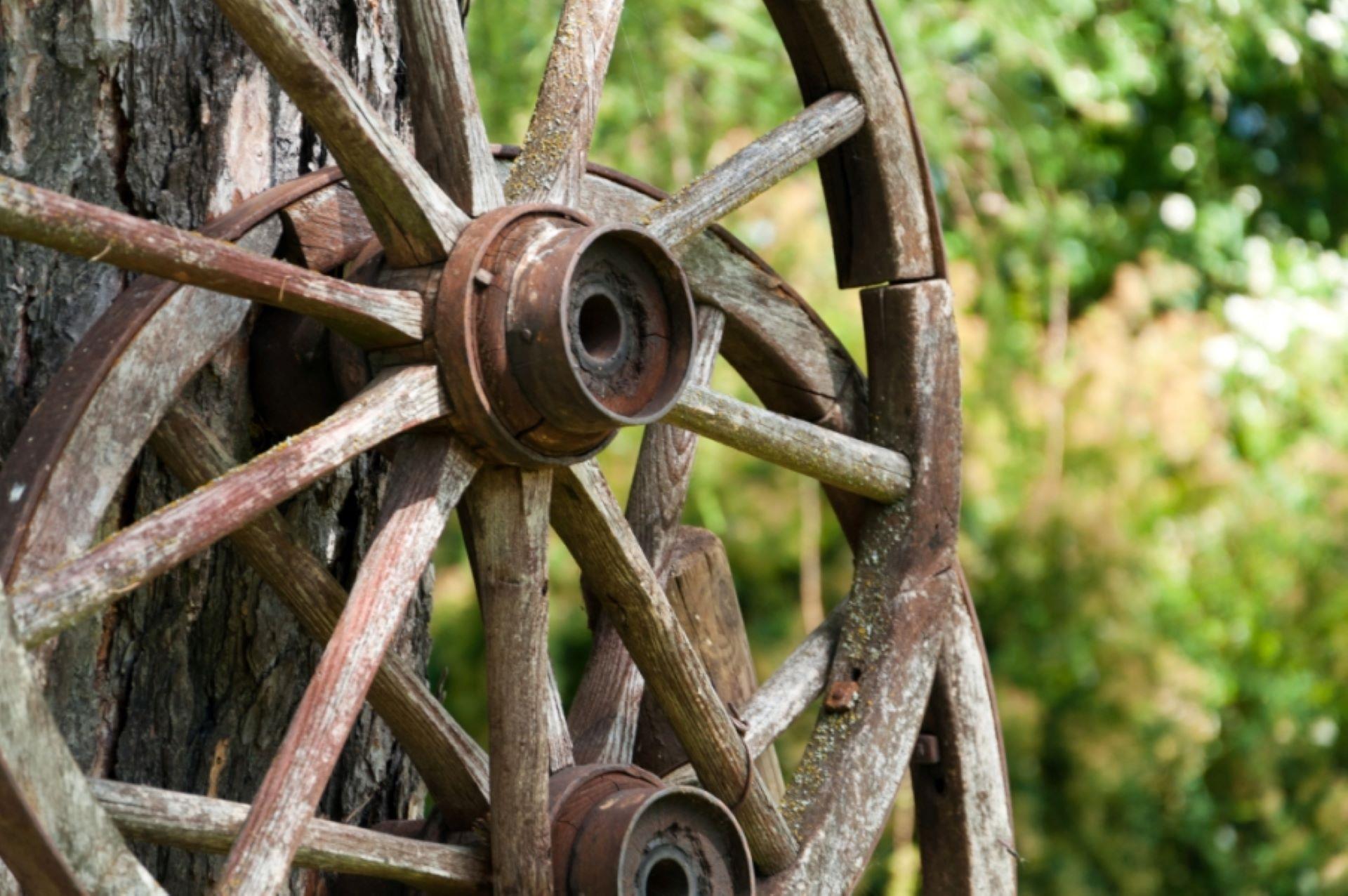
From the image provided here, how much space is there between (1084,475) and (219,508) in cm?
368

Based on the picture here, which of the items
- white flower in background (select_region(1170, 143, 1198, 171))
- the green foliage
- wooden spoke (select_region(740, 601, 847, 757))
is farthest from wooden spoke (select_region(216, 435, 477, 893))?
white flower in background (select_region(1170, 143, 1198, 171))

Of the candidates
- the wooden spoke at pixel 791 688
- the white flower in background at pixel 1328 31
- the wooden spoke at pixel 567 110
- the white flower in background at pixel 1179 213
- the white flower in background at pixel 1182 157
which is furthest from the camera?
the white flower in background at pixel 1182 157

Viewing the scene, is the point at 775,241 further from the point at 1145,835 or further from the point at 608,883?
the point at 608,883

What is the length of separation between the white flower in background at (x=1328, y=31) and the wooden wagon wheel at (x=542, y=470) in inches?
161

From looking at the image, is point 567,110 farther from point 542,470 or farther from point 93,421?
point 93,421

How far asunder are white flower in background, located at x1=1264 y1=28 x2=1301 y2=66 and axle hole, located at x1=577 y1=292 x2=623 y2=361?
13.9 ft

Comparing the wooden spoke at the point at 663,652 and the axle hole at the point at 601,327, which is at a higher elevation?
the axle hole at the point at 601,327

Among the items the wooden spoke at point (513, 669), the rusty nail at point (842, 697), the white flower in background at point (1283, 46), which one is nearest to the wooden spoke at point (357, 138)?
the wooden spoke at point (513, 669)

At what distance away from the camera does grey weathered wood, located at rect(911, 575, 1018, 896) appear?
192 cm

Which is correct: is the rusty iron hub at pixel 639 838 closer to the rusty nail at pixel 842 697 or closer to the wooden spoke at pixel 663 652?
the wooden spoke at pixel 663 652

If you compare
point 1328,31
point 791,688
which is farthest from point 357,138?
point 1328,31

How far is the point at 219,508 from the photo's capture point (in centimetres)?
122

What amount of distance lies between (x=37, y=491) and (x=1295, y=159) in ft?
21.5

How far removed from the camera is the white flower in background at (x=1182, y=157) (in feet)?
22.0
